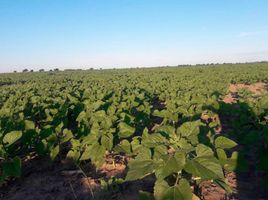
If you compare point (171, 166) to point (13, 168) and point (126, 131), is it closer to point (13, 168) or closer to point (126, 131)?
point (126, 131)

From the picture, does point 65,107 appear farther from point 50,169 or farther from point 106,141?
point 106,141

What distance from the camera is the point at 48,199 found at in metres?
4.29

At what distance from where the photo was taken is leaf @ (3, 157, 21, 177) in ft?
13.1

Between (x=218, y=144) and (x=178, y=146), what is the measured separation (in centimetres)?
46

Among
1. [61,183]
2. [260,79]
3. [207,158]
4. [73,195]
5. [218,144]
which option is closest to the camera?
[207,158]

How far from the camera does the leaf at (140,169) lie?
2.17 meters

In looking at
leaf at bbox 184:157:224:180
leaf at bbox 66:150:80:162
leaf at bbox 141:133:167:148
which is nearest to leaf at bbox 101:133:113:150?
leaf at bbox 66:150:80:162

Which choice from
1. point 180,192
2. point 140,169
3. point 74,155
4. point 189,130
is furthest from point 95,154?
point 180,192

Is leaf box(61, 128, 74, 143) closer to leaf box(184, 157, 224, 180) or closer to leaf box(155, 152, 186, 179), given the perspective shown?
leaf box(155, 152, 186, 179)

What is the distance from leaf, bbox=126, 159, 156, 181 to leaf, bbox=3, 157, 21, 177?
2158 millimetres

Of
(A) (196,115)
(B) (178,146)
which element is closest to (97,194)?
(B) (178,146)

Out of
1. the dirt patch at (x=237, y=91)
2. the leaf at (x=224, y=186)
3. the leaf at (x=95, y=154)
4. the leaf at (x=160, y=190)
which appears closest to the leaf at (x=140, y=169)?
the leaf at (x=160, y=190)

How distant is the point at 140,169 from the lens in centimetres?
228

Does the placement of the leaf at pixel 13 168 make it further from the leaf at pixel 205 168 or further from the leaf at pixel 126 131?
the leaf at pixel 205 168
